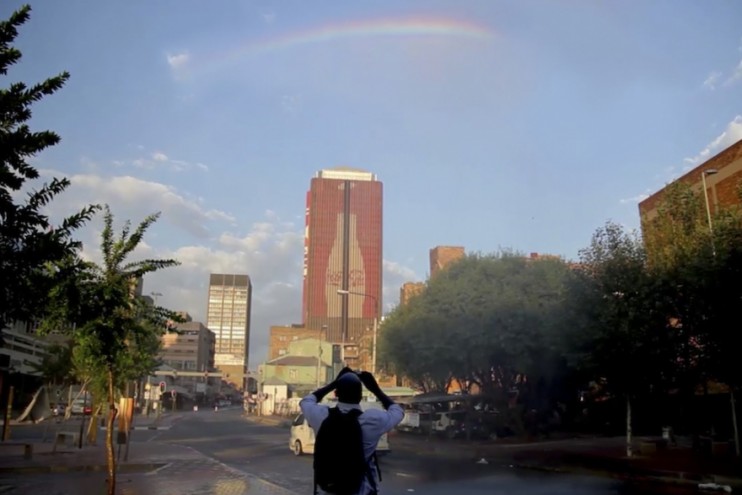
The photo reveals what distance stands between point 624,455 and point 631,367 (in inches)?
128

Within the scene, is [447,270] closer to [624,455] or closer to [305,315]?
[624,455]

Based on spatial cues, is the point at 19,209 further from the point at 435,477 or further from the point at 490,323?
the point at 490,323

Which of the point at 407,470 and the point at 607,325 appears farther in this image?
the point at 607,325

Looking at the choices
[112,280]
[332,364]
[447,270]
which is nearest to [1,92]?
[112,280]

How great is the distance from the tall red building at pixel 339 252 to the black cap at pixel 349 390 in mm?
169289

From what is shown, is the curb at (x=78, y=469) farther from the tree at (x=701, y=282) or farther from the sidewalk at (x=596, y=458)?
the tree at (x=701, y=282)

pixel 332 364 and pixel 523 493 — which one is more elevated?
pixel 332 364

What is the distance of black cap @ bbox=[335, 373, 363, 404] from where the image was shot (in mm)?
4918

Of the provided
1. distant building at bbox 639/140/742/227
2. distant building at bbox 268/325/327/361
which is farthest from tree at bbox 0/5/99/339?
distant building at bbox 268/325/327/361

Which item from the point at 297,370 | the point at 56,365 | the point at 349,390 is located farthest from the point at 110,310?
the point at 297,370

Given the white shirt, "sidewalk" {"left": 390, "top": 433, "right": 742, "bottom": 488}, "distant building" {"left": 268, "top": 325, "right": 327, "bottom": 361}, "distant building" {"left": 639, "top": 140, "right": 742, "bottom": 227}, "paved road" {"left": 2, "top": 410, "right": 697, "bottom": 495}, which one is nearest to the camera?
the white shirt

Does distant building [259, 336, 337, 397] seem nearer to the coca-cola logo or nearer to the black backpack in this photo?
the coca-cola logo

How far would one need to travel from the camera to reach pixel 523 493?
15055 mm

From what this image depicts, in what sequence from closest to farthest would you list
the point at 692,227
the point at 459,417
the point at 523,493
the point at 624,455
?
1. the point at 523,493
2. the point at 624,455
3. the point at 692,227
4. the point at 459,417
